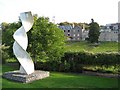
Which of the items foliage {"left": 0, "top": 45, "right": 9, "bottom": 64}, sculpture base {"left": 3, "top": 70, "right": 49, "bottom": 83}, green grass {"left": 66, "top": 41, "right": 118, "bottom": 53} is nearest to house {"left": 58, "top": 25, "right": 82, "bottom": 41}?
green grass {"left": 66, "top": 41, "right": 118, "bottom": 53}

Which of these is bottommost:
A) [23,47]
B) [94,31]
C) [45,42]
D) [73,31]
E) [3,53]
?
[3,53]

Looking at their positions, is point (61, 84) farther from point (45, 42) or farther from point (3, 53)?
point (3, 53)

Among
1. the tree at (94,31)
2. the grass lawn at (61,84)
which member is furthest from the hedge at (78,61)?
the tree at (94,31)

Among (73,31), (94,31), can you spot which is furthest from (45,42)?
(73,31)

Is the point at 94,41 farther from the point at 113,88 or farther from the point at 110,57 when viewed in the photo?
the point at 113,88

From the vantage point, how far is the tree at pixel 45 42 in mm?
23734

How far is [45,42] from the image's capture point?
78.4 ft

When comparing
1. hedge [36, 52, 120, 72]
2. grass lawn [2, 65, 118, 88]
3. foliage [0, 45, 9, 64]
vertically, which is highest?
foliage [0, 45, 9, 64]

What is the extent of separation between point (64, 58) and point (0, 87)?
10248 millimetres

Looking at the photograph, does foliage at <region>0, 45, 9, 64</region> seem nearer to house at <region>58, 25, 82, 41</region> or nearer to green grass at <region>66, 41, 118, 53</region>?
green grass at <region>66, 41, 118, 53</region>

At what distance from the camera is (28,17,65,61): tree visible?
77.9 feet

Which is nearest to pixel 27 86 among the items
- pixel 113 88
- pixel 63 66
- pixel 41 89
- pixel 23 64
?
pixel 41 89

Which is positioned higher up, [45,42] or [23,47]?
[45,42]

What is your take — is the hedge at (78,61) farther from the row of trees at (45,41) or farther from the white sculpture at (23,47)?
the white sculpture at (23,47)
